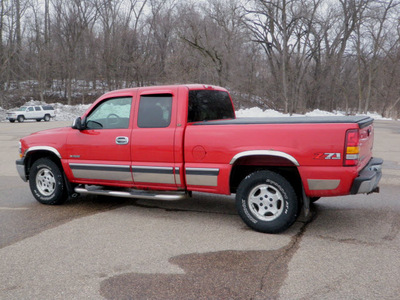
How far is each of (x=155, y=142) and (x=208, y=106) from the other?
1058mm

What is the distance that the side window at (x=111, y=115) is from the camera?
18.6ft

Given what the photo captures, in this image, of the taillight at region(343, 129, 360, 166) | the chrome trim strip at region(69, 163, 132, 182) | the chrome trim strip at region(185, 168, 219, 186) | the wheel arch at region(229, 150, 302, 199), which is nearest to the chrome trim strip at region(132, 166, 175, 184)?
the chrome trim strip at region(69, 163, 132, 182)

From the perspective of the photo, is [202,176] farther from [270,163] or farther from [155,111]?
[155,111]

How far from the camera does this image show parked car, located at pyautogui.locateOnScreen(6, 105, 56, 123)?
35169 millimetres

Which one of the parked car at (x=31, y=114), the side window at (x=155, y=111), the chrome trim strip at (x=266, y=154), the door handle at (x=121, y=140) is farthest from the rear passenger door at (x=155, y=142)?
the parked car at (x=31, y=114)

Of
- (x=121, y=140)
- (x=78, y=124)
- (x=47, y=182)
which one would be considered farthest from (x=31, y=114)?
(x=121, y=140)

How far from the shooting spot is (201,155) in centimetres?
500

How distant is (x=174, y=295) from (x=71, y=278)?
3.42ft

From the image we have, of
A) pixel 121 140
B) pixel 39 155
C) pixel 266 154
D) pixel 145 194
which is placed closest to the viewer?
pixel 266 154

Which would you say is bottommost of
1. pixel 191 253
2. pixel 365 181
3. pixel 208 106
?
pixel 191 253

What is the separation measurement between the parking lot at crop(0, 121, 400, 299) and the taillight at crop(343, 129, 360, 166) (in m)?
0.96

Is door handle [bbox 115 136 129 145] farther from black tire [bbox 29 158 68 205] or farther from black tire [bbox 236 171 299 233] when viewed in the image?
black tire [bbox 236 171 299 233]

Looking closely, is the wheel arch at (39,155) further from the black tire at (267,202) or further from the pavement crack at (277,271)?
the pavement crack at (277,271)

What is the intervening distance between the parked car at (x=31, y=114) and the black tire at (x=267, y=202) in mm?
35068
